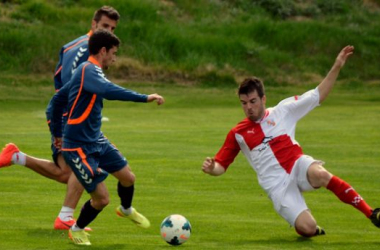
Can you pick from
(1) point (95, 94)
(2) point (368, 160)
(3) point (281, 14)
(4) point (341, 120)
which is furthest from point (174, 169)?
(3) point (281, 14)

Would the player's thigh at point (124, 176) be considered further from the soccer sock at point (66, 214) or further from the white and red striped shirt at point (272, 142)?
the white and red striped shirt at point (272, 142)

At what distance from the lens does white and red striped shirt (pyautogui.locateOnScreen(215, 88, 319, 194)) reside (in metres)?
10.6

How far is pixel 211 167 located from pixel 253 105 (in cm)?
79

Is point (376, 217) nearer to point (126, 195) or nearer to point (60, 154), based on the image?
point (126, 195)

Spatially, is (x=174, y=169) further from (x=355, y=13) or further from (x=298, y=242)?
(x=355, y=13)

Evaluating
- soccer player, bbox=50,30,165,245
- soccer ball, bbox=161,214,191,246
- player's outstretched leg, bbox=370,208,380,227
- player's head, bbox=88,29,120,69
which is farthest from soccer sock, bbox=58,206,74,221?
player's outstretched leg, bbox=370,208,380,227

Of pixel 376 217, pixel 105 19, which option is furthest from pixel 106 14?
pixel 376 217

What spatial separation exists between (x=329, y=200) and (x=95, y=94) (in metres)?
4.43

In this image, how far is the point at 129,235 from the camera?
10539mm

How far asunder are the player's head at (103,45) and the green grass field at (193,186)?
6.02 feet

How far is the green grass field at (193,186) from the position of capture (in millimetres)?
10289

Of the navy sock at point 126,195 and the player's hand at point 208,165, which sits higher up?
the player's hand at point 208,165

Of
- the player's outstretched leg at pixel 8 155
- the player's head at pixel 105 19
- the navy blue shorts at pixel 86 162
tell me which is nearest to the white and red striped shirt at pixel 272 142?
the navy blue shorts at pixel 86 162

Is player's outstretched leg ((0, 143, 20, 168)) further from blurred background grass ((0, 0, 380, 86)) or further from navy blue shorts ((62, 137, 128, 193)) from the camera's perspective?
blurred background grass ((0, 0, 380, 86))
